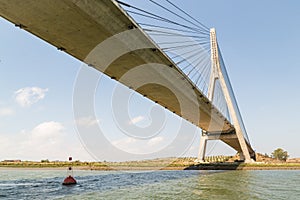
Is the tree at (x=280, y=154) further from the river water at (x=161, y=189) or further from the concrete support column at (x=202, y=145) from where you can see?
the river water at (x=161, y=189)

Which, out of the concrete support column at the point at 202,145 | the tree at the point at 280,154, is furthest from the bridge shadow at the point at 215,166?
the tree at the point at 280,154

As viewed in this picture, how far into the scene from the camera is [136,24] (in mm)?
12312

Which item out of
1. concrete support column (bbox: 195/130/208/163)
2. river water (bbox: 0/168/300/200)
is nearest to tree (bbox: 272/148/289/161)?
concrete support column (bbox: 195/130/208/163)

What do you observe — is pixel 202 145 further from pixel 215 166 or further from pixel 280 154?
pixel 280 154

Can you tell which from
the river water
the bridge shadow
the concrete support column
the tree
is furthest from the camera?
the tree

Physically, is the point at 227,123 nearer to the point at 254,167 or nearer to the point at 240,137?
the point at 240,137

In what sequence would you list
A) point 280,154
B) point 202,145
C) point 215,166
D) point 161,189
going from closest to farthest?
point 161,189
point 215,166
point 202,145
point 280,154

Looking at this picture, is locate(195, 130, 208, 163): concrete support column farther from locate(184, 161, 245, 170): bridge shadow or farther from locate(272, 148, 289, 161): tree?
locate(272, 148, 289, 161): tree

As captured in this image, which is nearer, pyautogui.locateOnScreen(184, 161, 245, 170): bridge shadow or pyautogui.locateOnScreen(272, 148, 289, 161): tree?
pyautogui.locateOnScreen(184, 161, 245, 170): bridge shadow

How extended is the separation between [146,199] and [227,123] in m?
30.3

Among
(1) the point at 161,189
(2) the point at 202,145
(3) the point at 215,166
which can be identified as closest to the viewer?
(1) the point at 161,189

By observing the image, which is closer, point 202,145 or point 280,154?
point 202,145

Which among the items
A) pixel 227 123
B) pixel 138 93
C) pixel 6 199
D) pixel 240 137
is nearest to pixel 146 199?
pixel 6 199

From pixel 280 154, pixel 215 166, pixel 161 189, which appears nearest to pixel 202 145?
pixel 215 166
